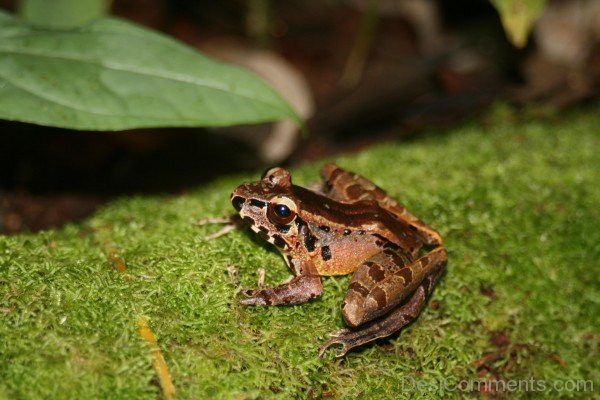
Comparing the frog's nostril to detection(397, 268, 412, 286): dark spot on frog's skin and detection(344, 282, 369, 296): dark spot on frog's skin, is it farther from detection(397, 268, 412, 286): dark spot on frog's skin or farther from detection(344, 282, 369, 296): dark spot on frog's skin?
detection(397, 268, 412, 286): dark spot on frog's skin

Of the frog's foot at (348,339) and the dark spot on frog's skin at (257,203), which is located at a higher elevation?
the dark spot on frog's skin at (257,203)

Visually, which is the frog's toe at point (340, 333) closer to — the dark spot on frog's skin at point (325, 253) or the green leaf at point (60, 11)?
the dark spot on frog's skin at point (325, 253)

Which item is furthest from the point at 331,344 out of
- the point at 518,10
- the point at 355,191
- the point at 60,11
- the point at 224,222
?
the point at 60,11

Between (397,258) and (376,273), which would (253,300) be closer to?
(376,273)

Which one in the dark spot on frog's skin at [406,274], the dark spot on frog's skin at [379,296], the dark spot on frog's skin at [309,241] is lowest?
the dark spot on frog's skin at [309,241]

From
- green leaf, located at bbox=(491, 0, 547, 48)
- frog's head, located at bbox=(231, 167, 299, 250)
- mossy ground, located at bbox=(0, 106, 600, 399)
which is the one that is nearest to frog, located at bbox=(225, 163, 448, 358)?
frog's head, located at bbox=(231, 167, 299, 250)

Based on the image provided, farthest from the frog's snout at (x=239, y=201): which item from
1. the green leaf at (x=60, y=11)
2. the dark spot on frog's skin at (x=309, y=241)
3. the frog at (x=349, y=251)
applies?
the green leaf at (x=60, y=11)

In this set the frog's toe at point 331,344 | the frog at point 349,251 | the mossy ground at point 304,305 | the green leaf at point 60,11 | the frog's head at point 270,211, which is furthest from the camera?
the green leaf at point 60,11

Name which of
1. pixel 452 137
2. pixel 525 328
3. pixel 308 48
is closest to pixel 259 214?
pixel 525 328
